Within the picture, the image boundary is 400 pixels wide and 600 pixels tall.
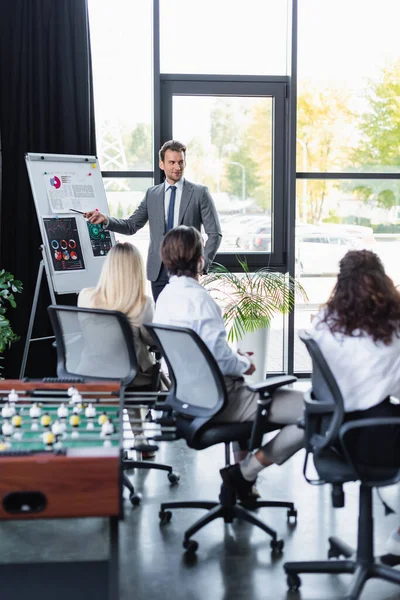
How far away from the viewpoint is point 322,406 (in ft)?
8.64

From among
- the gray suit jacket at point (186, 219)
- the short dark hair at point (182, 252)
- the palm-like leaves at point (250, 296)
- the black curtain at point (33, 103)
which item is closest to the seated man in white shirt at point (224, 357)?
the short dark hair at point (182, 252)

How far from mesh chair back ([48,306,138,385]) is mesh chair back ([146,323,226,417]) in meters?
0.41

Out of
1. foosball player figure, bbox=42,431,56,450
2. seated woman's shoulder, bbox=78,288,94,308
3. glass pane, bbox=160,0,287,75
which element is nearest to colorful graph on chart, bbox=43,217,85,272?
glass pane, bbox=160,0,287,75

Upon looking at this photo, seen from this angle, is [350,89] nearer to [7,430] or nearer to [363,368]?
[363,368]

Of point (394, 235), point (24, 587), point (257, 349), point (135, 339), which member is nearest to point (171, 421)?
point (135, 339)

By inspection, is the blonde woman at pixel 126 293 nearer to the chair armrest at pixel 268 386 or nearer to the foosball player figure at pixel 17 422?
the chair armrest at pixel 268 386

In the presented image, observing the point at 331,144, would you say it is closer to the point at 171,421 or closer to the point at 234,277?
the point at 234,277

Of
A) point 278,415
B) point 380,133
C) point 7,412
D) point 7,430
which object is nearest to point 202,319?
point 278,415

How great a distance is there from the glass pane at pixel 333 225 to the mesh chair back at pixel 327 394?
3.66m

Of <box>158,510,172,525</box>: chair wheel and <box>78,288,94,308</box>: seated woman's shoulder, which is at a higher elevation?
<box>78,288,94,308</box>: seated woman's shoulder

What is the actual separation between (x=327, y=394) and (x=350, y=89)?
13.7 ft

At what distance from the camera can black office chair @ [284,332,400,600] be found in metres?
2.56

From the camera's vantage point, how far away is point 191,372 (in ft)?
10.0

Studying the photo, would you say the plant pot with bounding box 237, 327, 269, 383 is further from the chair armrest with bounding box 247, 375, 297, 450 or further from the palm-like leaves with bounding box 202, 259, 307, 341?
the chair armrest with bounding box 247, 375, 297, 450
